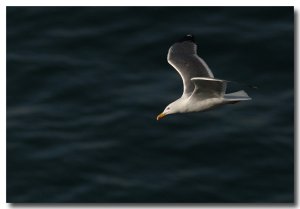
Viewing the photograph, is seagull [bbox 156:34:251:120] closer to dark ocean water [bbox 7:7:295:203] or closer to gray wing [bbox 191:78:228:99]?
gray wing [bbox 191:78:228:99]

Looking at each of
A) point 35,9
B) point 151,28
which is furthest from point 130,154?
point 35,9

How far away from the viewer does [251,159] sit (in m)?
16.6

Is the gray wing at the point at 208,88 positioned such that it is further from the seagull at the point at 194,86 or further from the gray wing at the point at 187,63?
the gray wing at the point at 187,63

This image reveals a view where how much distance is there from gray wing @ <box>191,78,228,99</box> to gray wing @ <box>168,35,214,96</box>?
662 mm

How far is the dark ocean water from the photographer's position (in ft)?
53.6

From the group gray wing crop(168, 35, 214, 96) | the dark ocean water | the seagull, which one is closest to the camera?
the seagull

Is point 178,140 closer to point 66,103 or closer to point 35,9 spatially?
point 66,103

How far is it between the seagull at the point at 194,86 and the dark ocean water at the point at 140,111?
320 cm

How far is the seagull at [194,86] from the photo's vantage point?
39.0 feet

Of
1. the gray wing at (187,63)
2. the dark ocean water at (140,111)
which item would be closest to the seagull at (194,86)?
the gray wing at (187,63)

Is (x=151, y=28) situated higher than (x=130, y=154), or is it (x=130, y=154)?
(x=151, y=28)

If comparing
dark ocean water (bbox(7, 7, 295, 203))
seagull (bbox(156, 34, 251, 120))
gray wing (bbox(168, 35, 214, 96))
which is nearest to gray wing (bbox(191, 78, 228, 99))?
seagull (bbox(156, 34, 251, 120))

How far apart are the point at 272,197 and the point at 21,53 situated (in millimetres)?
5907

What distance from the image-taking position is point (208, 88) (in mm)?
11945
